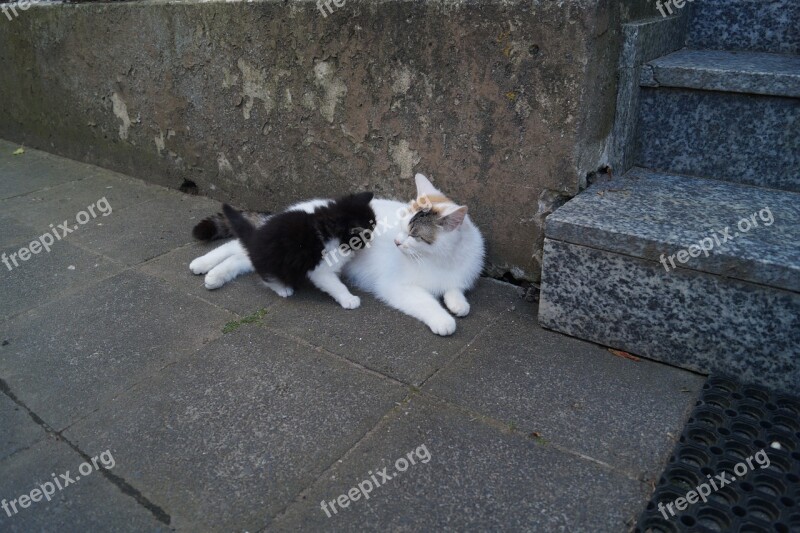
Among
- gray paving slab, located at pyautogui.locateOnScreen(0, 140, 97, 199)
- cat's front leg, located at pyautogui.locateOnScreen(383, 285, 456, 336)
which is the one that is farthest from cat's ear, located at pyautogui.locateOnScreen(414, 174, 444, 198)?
gray paving slab, located at pyautogui.locateOnScreen(0, 140, 97, 199)

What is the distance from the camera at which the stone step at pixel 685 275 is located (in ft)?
7.22

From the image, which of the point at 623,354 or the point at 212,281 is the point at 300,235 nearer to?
the point at 212,281

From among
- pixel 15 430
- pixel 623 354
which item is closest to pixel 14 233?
pixel 15 430

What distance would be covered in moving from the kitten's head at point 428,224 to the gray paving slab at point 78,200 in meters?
2.63

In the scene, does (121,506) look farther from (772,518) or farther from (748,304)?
(748,304)

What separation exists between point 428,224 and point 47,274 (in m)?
2.39

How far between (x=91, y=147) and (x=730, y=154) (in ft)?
17.1

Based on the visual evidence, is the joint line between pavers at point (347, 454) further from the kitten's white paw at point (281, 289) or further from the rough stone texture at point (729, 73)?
the rough stone texture at point (729, 73)

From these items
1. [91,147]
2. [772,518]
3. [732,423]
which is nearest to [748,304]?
[732,423]

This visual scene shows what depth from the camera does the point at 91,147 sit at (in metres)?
5.34

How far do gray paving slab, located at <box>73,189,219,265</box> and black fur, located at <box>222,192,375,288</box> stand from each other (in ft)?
3.40

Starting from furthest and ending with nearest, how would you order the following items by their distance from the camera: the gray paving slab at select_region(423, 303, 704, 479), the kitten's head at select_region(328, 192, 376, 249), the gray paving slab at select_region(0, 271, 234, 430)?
1. the kitten's head at select_region(328, 192, 376, 249)
2. the gray paving slab at select_region(0, 271, 234, 430)
3. the gray paving slab at select_region(423, 303, 704, 479)

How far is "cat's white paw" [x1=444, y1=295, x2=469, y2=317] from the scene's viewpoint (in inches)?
115

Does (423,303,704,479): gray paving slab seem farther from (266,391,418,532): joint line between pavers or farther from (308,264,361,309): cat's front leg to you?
(308,264,361,309): cat's front leg
